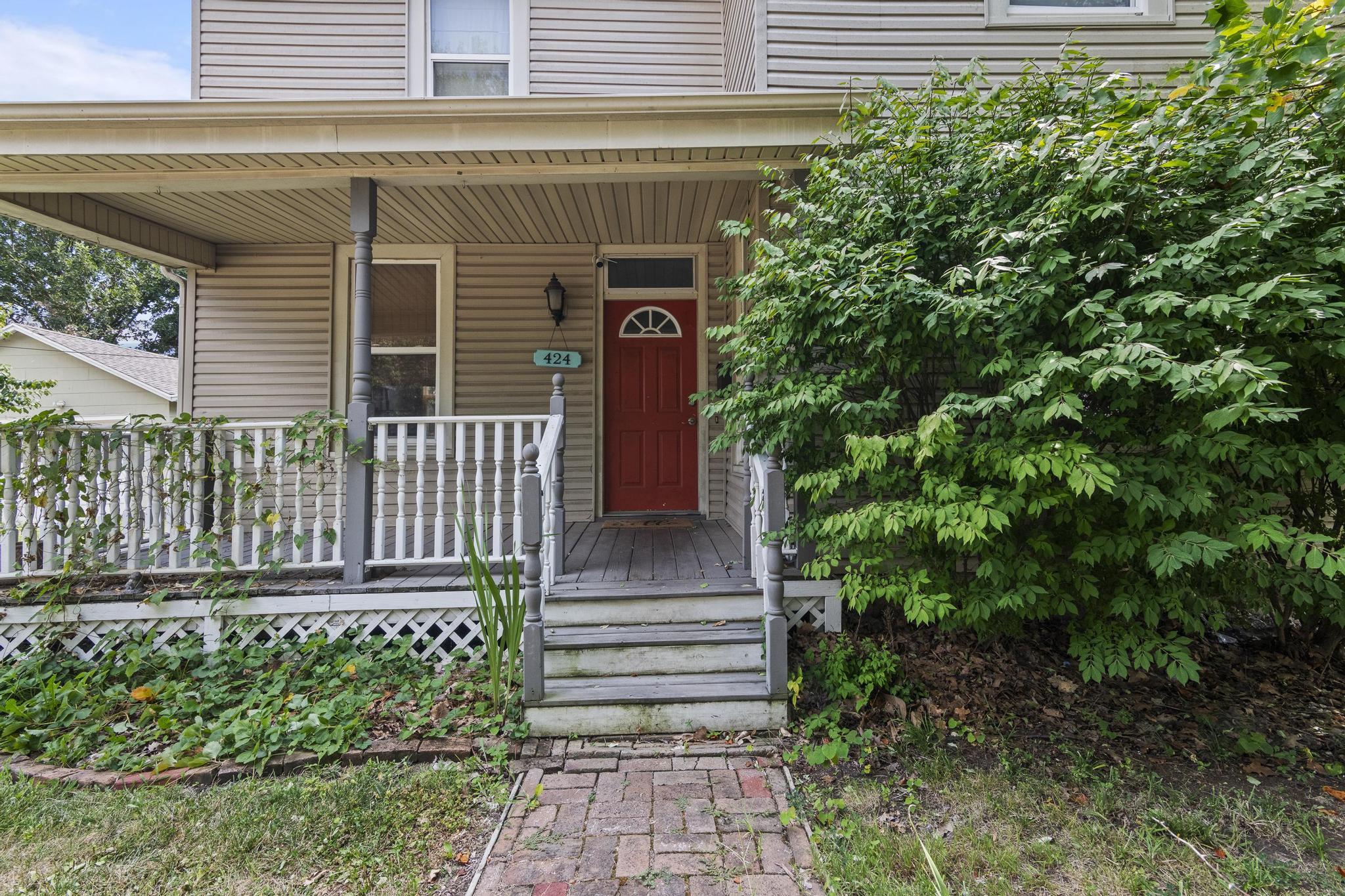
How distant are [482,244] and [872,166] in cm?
372

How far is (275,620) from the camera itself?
3.54 metres

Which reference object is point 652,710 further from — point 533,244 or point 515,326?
point 533,244

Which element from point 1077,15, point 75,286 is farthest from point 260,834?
point 75,286

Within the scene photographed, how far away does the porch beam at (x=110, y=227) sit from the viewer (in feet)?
13.5

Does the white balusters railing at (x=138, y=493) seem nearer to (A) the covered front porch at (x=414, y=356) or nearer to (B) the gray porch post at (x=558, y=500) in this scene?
(A) the covered front porch at (x=414, y=356)

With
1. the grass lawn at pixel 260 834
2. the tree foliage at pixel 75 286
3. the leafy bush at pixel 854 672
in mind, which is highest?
the tree foliage at pixel 75 286

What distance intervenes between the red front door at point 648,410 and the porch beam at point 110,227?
3.53 m

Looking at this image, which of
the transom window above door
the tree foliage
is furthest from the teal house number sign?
the tree foliage

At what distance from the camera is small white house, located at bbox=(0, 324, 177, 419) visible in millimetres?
12055

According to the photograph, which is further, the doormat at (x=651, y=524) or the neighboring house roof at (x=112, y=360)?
the neighboring house roof at (x=112, y=360)

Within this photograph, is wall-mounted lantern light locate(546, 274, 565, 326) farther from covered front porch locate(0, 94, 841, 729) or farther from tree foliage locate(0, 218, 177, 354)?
tree foliage locate(0, 218, 177, 354)

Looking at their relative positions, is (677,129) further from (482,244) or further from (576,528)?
(576,528)

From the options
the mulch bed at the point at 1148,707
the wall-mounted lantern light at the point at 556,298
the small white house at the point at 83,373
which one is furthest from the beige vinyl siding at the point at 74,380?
the mulch bed at the point at 1148,707

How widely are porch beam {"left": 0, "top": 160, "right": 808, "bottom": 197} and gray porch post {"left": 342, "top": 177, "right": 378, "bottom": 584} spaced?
248 mm
